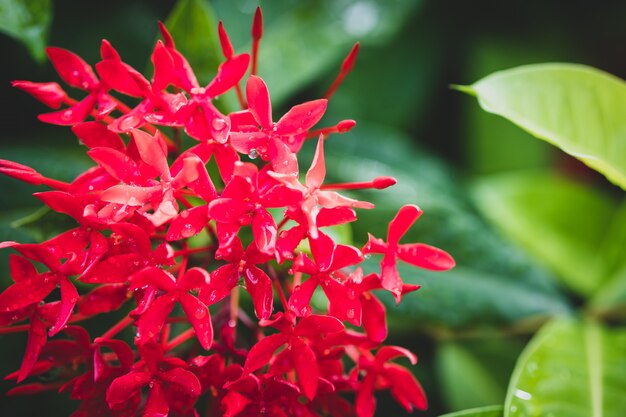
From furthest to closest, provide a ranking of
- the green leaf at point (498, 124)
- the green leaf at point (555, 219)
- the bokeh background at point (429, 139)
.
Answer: the green leaf at point (498, 124) < the green leaf at point (555, 219) < the bokeh background at point (429, 139)

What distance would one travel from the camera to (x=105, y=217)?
0.57 metres

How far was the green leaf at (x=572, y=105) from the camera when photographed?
0.76 m

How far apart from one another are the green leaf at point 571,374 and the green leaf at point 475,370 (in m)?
0.16

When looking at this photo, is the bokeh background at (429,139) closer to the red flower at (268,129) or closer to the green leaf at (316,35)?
the green leaf at (316,35)

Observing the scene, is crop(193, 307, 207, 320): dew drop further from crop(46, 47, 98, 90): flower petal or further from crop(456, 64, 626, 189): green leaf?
crop(456, 64, 626, 189): green leaf

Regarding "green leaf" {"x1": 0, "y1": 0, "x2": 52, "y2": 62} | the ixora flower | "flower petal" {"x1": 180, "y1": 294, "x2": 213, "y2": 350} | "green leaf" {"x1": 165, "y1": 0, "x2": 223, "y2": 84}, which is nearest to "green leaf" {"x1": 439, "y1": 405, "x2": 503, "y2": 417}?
the ixora flower

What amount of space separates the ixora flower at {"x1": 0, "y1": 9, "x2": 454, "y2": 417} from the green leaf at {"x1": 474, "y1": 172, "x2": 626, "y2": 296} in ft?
2.31

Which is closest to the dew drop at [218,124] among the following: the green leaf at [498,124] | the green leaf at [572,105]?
the green leaf at [572,105]

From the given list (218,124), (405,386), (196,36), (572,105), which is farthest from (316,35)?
(405,386)

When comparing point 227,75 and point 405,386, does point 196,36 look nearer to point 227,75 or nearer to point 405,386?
point 227,75

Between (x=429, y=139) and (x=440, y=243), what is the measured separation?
1.49 feet

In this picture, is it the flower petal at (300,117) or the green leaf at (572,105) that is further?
the green leaf at (572,105)

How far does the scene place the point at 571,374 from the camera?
889 millimetres

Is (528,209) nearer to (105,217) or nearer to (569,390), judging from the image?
(569,390)
